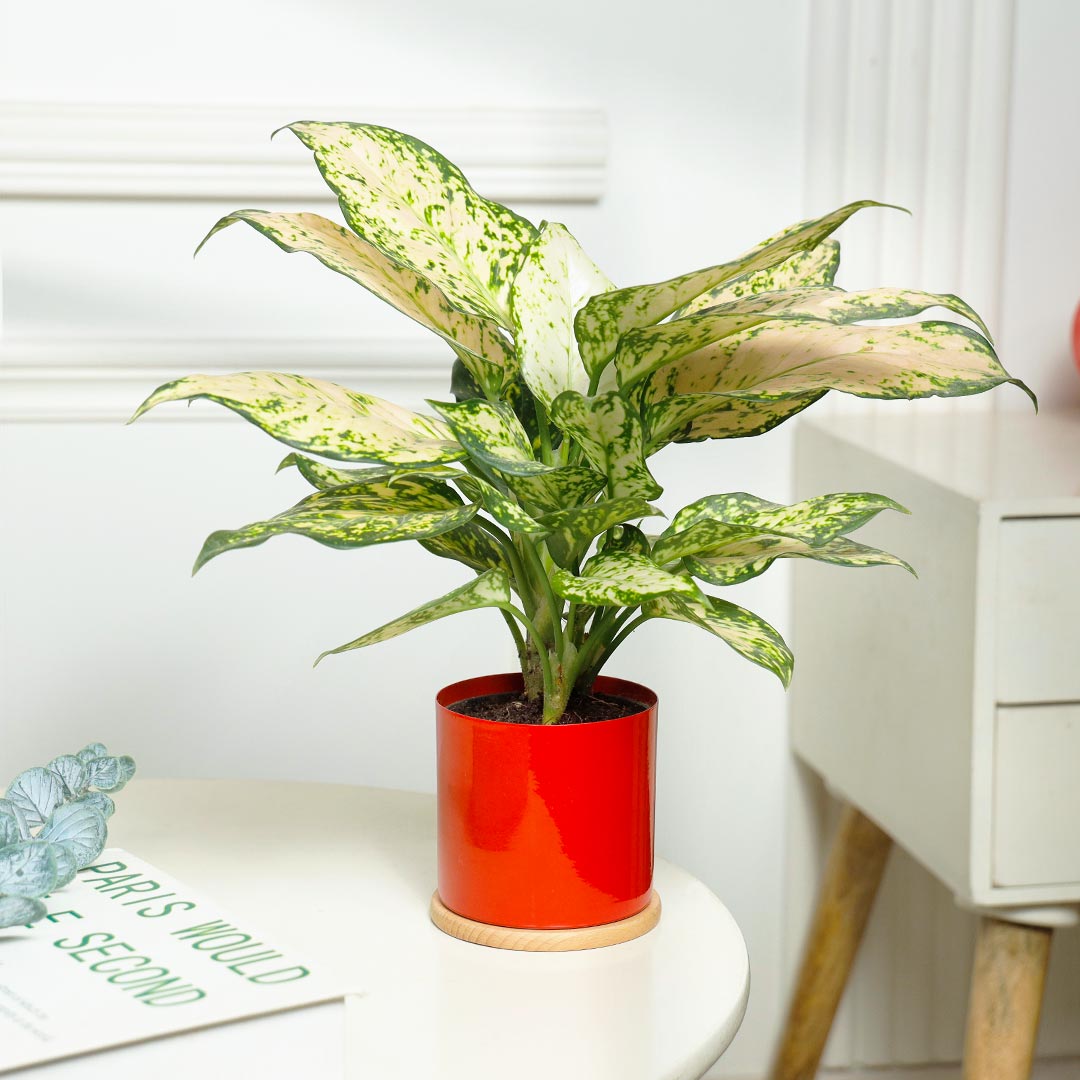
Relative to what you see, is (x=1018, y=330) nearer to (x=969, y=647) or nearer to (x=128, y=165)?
(x=969, y=647)

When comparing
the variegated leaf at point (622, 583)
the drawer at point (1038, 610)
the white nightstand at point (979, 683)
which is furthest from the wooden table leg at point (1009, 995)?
the variegated leaf at point (622, 583)

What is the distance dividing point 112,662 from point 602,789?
2.25 feet

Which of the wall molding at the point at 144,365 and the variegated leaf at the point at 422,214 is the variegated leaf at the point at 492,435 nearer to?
the variegated leaf at the point at 422,214

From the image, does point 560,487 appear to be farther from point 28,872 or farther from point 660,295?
point 28,872

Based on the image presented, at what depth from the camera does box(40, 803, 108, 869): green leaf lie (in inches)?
26.0

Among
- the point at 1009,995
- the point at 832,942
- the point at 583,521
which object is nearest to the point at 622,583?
the point at 583,521

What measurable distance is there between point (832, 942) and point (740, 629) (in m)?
0.74

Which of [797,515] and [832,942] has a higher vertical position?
[797,515]

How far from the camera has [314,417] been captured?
1.97ft

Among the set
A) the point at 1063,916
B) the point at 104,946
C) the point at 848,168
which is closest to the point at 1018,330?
the point at 848,168

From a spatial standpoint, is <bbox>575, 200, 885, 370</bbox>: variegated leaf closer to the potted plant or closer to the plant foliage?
the potted plant

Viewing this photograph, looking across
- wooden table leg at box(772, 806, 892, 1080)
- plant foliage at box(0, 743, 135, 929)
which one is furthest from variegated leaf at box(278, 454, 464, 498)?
wooden table leg at box(772, 806, 892, 1080)

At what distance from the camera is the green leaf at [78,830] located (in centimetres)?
66

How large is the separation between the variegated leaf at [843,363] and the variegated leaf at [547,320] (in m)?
0.05
